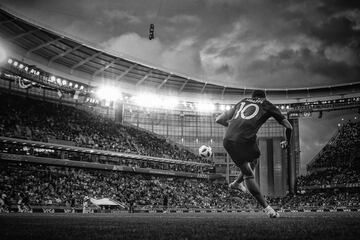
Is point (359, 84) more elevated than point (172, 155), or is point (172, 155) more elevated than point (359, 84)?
point (359, 84)

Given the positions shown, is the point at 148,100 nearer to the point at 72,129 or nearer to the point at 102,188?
the point at 72,129

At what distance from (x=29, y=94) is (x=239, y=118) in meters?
43.1

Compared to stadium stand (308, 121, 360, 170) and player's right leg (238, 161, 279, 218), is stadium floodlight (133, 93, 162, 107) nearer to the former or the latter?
stadium stand (308, 121, 360, 170)

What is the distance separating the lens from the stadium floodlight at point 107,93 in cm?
4736

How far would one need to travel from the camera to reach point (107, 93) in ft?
157

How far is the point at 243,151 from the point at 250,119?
26.7 inches

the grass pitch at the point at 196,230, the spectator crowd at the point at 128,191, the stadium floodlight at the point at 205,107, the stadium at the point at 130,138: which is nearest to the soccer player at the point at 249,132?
the grass pitch at the point at 196,230

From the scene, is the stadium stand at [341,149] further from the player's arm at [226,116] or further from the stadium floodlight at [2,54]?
the player's arm at [226,116]

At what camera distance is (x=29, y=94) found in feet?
150

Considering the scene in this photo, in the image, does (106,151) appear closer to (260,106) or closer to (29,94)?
(29,94)

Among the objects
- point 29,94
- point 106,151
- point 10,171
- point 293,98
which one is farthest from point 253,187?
point 293,98

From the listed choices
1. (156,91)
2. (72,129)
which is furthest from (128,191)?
(156,91)

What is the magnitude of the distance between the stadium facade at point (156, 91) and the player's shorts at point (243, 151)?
31930 millimetres

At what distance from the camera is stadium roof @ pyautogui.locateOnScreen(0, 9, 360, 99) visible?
120 ft
